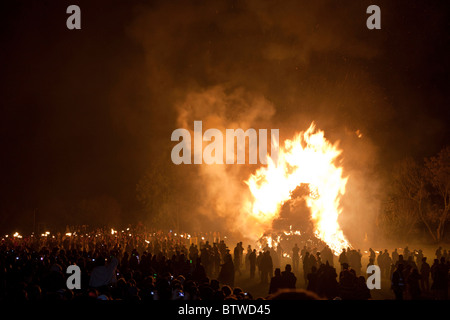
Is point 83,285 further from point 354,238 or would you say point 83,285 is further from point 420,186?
point 420,186

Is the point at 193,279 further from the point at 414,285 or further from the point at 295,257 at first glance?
the point at 295,257

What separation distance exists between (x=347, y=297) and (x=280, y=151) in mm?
23245

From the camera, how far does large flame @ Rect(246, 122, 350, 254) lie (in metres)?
30.1

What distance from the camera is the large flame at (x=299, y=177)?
3009cm

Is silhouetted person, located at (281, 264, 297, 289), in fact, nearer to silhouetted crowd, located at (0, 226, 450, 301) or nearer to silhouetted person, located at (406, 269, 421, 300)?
silhouetted crowd, located at (0, 226, 450, 301)

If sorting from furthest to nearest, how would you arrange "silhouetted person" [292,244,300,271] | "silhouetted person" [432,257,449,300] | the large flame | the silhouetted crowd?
the large flame
"silhouetted person" [292,244,300,271]
"silhouetted person" [432,257,449,300]
the silhouetted crowd

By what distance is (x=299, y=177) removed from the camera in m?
30.7

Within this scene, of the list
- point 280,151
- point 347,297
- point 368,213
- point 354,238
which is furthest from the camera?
point 368,213

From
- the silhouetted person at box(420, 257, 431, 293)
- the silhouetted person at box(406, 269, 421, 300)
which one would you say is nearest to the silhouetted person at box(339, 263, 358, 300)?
the silhouetted person at box(406, 269, 421, 300)

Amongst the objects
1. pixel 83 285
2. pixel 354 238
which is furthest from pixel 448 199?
pixel 83 285

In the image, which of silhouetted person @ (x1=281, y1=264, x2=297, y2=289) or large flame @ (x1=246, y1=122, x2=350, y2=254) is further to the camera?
large flame @ (x1=246, y1=122, x2=350, y2=254)

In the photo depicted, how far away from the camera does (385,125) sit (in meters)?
40.1

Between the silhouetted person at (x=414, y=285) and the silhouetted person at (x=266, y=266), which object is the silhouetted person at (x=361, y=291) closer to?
the silhouetted person at (x=414, y=285)

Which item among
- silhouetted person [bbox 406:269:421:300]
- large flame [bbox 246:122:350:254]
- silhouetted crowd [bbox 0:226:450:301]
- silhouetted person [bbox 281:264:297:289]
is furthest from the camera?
large flame [bbox 246:122:350:254]
